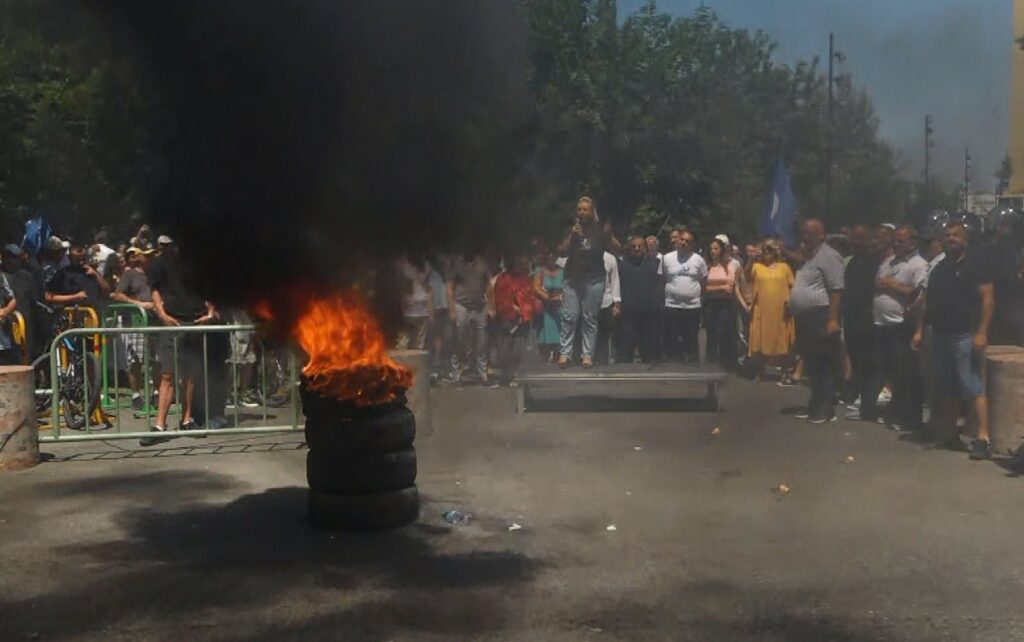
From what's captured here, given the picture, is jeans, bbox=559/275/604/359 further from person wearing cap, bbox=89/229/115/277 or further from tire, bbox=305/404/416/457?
tire, bbox=305/404/416/457

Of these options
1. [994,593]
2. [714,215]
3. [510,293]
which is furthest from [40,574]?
[714,215]

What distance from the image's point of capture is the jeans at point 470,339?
41.2 feet

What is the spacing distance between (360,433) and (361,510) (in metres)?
0.42

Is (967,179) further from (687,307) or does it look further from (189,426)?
(189,426)

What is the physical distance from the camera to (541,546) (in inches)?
235

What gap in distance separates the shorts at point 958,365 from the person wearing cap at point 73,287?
7715 millimetres

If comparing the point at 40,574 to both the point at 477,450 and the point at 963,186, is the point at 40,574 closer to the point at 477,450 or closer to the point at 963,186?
the point at 477,450

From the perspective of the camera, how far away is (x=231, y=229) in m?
6.13

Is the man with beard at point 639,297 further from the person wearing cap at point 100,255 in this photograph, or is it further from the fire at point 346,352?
the fire at point 346,352

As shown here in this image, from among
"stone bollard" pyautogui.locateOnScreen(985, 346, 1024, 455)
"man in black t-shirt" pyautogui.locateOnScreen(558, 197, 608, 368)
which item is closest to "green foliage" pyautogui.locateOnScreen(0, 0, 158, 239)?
"man in black t-shirt" pyautogui.locateOnScreen(558, 197, 608, 368)

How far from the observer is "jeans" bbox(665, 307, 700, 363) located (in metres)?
13.1

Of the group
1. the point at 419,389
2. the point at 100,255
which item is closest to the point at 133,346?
the point at 419,389

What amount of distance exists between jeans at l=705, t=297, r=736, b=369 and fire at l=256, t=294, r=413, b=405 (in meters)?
7.84

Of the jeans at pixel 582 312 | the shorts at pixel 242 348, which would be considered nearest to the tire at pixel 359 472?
the shorts at pixel 242 348
